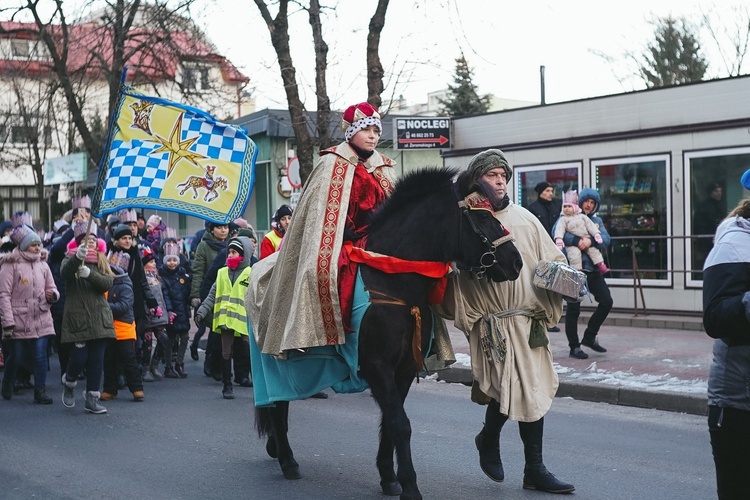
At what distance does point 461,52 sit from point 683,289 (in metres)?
5.36

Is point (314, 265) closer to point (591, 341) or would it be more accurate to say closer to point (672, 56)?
point (591, 341)

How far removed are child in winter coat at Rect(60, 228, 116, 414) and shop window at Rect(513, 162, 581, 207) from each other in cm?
904

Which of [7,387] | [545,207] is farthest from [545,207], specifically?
[7,387]

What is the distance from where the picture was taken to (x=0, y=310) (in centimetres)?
1002

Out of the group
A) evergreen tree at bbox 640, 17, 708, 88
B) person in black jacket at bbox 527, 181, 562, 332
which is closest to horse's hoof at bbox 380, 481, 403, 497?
person in black jacket at bbox 527, 181, 562, 332

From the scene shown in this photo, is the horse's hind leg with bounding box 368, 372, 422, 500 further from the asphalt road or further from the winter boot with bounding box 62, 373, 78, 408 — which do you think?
the winter boot with bounding box 62, 373, 78, 408

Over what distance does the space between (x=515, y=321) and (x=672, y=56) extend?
31.6 metres

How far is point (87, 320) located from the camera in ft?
30.8

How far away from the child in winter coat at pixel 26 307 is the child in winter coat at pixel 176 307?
188cm

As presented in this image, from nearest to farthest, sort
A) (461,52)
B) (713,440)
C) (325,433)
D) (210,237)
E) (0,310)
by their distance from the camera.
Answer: (713,440) → (325,433) → (0,310) → (210,237) → (461,52)

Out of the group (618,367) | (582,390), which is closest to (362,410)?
(582,390)

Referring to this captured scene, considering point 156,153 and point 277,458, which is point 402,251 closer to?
point 277,458

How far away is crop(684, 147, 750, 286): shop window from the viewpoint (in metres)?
14.7

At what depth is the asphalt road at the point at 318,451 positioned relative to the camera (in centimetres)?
609
